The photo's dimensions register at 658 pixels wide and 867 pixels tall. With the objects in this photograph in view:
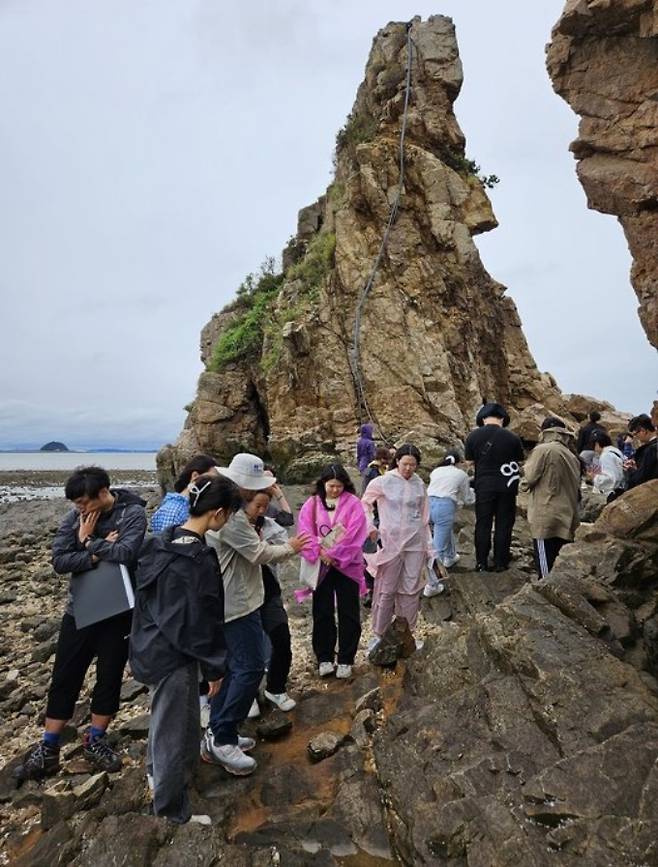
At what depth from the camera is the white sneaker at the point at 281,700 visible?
16.8ft

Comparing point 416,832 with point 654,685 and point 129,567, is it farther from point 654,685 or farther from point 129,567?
point 129,567

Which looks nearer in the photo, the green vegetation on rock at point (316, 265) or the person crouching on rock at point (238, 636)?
the person crouching on rock at point (238, 636)

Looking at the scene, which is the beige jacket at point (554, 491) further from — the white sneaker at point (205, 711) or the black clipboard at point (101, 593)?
the black clipboard at point (101, 593)

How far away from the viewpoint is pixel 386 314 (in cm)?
2056

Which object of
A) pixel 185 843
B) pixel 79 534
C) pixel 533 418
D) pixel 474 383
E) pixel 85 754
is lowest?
pixel 85 754

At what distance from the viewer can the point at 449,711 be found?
4.06m

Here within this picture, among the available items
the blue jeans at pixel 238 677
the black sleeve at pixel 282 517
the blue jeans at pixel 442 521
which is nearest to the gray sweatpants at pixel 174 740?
the blue jeans at pixel 238 677

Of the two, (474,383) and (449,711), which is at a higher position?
(474,383)

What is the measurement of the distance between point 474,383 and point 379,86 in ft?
47.0

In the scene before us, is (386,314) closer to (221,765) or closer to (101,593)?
(101,593)

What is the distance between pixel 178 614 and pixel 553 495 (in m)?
5.75

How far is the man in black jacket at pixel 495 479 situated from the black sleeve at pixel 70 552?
588cm

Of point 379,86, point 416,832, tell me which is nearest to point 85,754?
point 416,832

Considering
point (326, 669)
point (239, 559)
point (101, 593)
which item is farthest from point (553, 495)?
point (101, 593)
